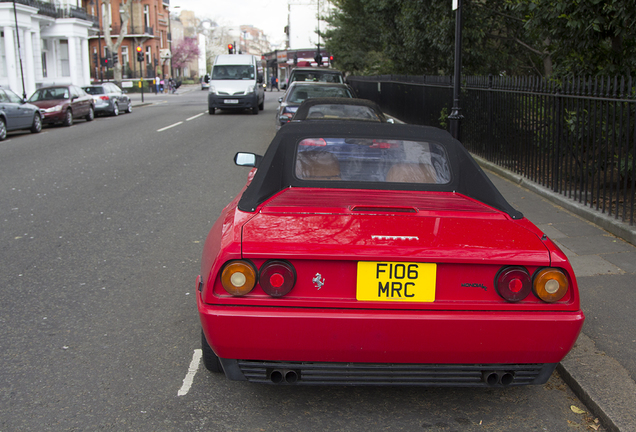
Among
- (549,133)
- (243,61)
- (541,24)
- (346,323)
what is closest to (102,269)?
(346,323)

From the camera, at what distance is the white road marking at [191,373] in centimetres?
341

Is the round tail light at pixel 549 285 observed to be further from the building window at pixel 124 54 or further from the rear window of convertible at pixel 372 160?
the building window at pixel 124 54

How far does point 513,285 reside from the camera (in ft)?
9.21

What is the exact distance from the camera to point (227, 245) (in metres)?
2.85

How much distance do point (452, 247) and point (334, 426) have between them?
104 centimetres

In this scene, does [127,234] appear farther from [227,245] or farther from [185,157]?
[185,157]

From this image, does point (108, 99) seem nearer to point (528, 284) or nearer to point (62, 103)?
point (62, 103)

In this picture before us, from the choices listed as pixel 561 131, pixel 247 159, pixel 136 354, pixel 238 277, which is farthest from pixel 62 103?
pixel 238 277

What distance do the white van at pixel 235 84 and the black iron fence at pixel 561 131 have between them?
14344 mm

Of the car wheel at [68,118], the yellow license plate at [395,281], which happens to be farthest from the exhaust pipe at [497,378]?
the car wheel at [68,118]

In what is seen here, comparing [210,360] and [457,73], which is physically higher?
[457,73]

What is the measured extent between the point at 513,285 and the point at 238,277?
121 centimetres

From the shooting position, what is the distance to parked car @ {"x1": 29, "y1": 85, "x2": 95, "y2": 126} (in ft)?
→ 74.1

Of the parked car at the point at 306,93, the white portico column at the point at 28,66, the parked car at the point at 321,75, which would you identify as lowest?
the parked car at the point at 306,93
